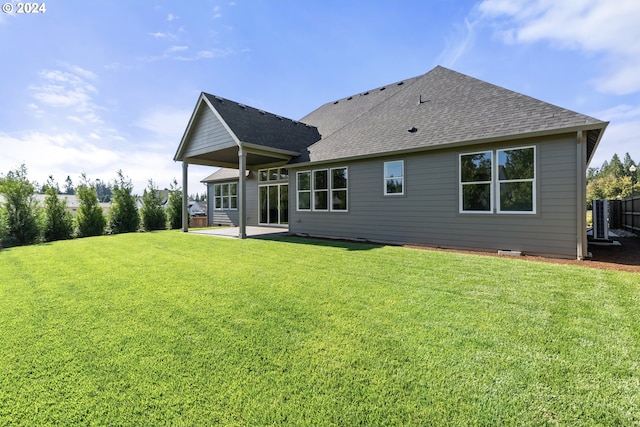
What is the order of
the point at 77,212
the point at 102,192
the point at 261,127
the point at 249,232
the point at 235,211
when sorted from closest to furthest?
the point at 261,127, the point at 249,232, the point at 77,212, the point at 235,211, the point at 102,192

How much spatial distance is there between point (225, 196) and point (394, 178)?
1290 centimetres

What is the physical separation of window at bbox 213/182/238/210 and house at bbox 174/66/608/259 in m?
3.72

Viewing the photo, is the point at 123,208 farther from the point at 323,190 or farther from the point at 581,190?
the point at 581,190

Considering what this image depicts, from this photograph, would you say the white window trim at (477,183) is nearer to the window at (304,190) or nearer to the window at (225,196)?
the window at (304,190)

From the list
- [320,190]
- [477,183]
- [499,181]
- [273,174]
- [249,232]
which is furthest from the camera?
[273,174]

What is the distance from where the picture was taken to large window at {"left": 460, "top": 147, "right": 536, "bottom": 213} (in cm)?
696

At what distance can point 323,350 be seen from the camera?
262 centimetres

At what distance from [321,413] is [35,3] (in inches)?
519

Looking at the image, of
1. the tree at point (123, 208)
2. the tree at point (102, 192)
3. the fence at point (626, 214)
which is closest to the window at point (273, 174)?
the tree at point (123, 208)

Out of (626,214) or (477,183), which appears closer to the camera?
(477,183)


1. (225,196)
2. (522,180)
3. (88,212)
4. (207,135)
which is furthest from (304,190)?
Answer: (88,212)

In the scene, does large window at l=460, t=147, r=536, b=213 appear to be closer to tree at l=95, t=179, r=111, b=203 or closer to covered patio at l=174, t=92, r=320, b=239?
covered patio at l=174, t=92, r=320, b=239

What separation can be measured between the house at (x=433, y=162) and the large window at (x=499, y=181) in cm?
2

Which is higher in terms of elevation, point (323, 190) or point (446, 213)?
point (323, 190)
